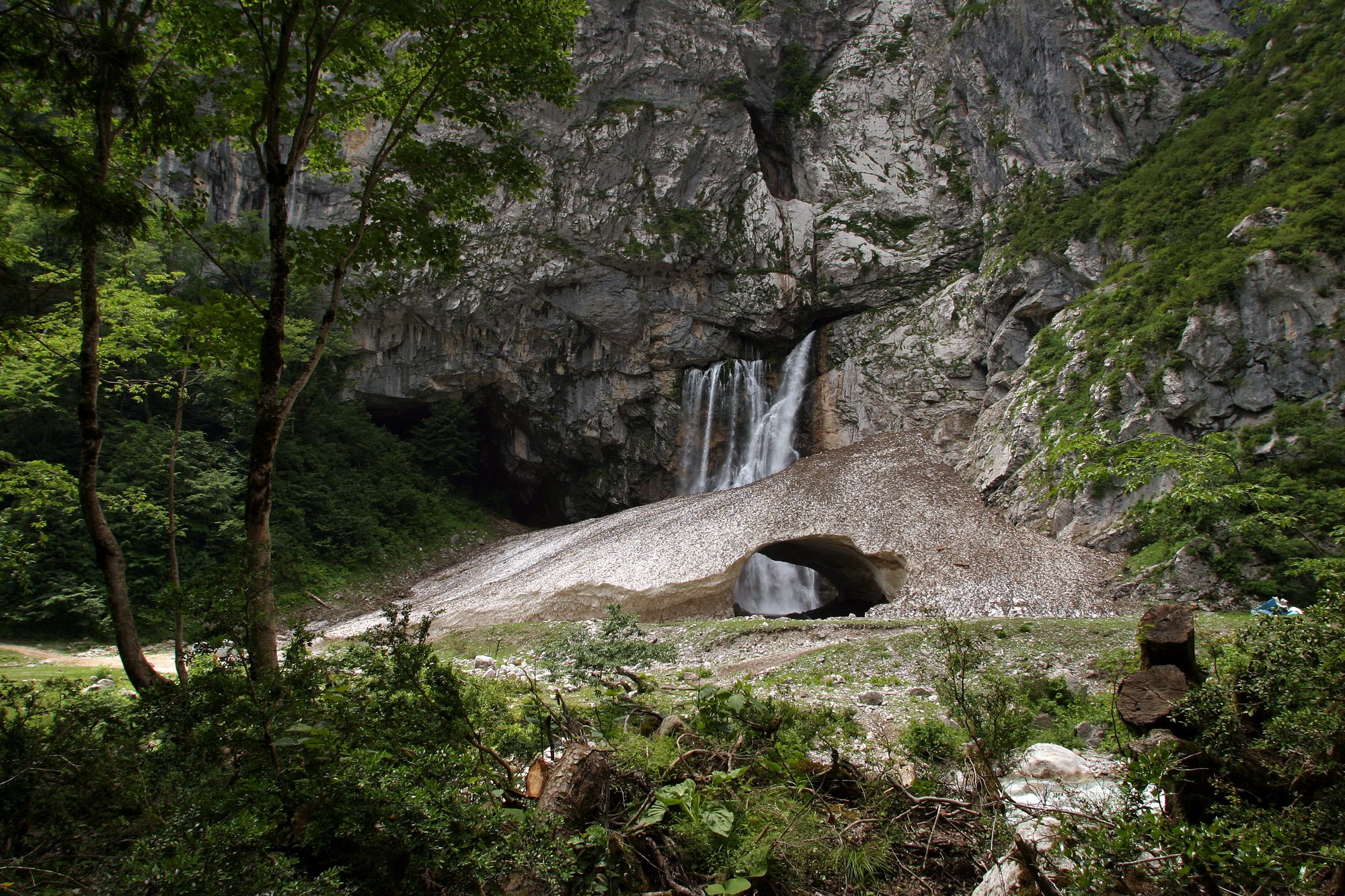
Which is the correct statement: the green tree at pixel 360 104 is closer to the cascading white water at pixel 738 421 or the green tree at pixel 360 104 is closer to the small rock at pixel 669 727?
the small rock at pixel 669 727

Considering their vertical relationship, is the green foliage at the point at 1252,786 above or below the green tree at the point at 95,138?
below

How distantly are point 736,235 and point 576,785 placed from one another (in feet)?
95.4

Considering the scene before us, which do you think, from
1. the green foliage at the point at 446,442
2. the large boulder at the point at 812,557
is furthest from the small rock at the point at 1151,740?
the green foliage at the point at 446,442

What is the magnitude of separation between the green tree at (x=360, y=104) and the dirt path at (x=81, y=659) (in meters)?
9.24

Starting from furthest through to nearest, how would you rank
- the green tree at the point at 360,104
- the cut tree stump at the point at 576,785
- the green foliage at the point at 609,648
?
the green foliage at the point at 609,648 < the green tree at the point at 360,104 < the cut tree stump at the point at 576,785

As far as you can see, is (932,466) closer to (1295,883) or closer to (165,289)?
(1295,883)

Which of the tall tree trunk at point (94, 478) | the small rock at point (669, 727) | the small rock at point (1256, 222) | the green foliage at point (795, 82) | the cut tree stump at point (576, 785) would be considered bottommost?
the small rock at point (669, 727)

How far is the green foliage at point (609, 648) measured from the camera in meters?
9.84

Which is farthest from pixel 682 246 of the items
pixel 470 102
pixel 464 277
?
pixel 470 102

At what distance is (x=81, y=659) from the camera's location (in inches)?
509

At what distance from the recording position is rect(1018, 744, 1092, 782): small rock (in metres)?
3.69

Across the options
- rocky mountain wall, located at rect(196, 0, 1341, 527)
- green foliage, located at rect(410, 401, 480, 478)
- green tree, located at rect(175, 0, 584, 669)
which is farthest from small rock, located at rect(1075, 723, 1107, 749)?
green foliage, located at rect(410, 401, 480, 478)

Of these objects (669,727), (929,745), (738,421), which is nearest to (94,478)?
(669,727)

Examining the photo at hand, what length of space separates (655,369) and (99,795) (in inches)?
1094
